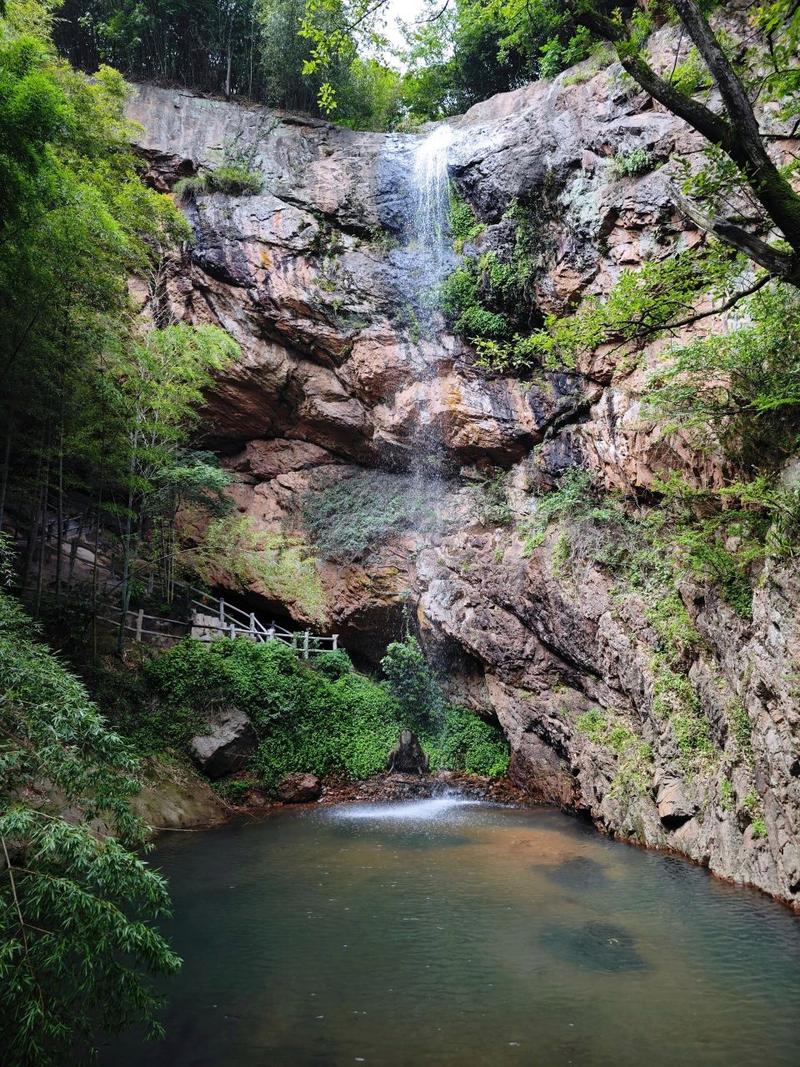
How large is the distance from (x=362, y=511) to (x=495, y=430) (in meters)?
4.15

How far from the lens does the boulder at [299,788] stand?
1203 centimetres

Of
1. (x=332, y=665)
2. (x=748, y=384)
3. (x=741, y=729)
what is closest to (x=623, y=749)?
(x=741, y=729)

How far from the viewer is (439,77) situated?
68.6 feet

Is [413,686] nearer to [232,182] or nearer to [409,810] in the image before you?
[409,810]

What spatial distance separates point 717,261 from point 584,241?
8639 mm

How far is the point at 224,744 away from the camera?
1180cm

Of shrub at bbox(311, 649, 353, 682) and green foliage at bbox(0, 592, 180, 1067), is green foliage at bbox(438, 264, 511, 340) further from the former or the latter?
green foliage at bbox(0, 592, 180, 1067)

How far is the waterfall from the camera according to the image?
17.0 m

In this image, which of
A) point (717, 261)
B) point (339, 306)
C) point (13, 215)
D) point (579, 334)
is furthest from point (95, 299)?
point (717, 261)

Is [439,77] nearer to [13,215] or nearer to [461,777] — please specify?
[13,215]

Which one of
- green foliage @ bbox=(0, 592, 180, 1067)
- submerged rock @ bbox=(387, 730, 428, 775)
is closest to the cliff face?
submerged rock @ bbox=(387, 730, 428, 775)

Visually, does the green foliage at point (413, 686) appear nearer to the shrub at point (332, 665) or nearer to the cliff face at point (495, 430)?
the cliff face at point (495, 430)

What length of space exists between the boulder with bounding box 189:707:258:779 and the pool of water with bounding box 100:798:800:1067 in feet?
9.04

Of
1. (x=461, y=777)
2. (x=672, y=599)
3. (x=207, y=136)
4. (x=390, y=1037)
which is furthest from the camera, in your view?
(x=207, y=136)
